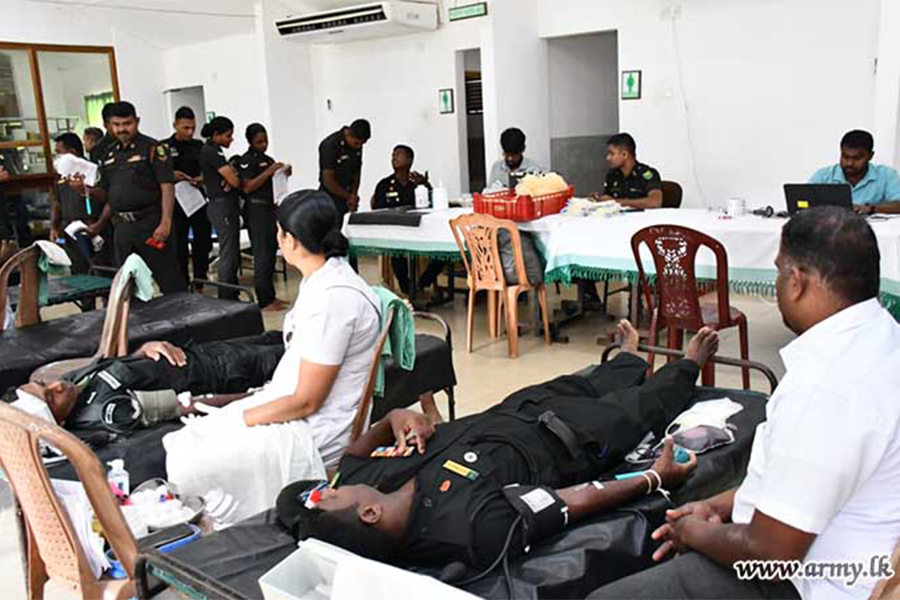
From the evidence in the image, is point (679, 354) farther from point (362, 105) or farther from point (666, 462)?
point (362, 105)

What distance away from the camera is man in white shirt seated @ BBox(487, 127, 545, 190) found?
5844mm

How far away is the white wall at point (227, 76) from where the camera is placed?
830 cm

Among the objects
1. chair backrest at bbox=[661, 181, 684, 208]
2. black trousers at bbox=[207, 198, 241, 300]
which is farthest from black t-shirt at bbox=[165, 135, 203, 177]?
chair backrest at bbox=[661, 181, 684, 208]

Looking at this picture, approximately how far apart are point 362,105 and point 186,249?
256cm

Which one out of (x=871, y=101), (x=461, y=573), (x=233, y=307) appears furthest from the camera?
(x=871, y=101)

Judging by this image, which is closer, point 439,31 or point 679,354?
point 679,354

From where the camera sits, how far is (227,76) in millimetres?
8539

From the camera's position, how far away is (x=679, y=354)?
274 centimetres

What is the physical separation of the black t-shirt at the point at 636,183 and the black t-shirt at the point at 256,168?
2.66 metres

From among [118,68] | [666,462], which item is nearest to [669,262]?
[666,462]

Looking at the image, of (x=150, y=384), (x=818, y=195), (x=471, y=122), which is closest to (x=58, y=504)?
(x=150, y=384)

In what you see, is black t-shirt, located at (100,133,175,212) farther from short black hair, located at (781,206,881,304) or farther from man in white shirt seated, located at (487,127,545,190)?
short black hair, located at (781,206,881,304)

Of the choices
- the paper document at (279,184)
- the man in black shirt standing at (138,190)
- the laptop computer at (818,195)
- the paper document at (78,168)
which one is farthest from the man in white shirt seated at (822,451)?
the paper document at (78,168)

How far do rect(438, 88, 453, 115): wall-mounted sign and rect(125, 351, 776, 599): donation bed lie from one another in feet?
20.0
